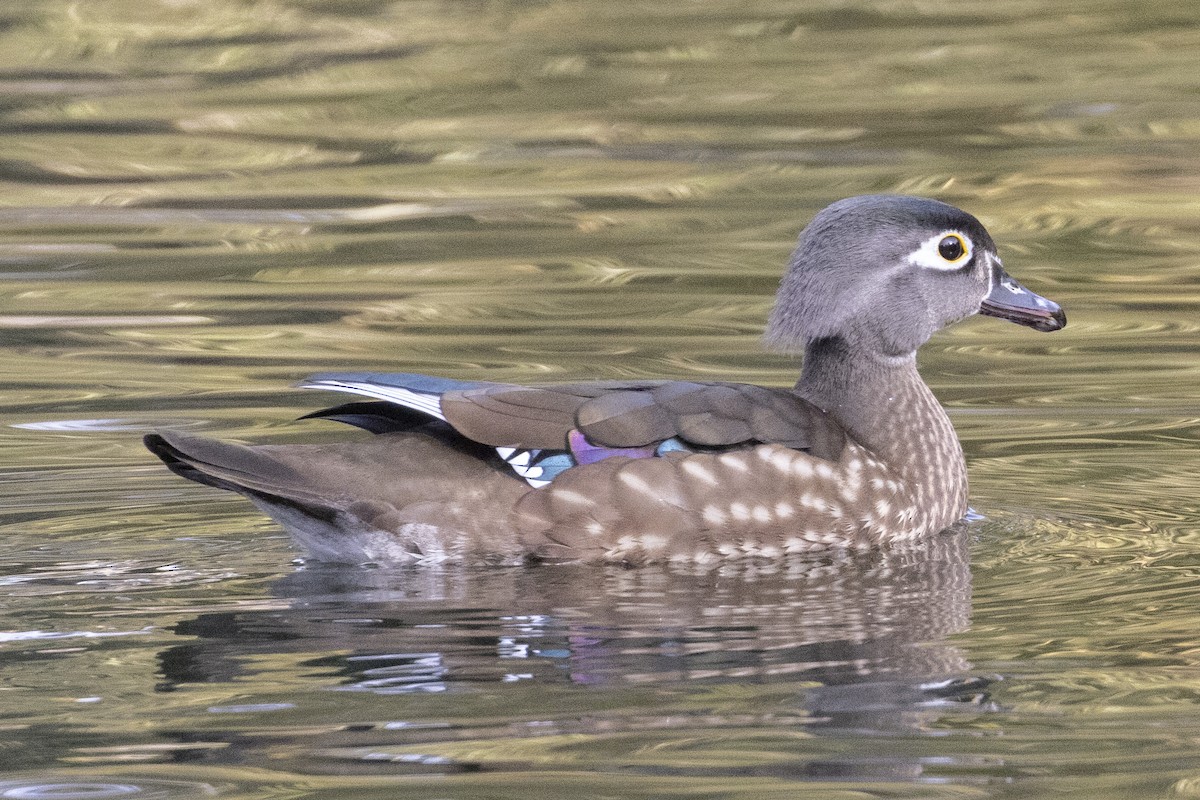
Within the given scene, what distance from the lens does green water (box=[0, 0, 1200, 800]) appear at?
16.5 feet

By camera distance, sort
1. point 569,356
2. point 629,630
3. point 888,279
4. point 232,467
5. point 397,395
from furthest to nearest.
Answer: point 569,356 → point 888,279 → point 397,395 → point 232,467 → point 629,630

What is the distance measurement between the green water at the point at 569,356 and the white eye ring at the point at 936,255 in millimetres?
859

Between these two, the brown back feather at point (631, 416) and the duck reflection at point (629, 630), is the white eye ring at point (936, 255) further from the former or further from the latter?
the duck reflection at point (629, 630)

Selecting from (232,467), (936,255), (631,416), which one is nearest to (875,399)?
(936,255)

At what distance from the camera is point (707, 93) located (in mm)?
16391

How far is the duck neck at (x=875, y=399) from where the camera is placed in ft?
24.6

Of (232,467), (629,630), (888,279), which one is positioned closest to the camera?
(629,630)

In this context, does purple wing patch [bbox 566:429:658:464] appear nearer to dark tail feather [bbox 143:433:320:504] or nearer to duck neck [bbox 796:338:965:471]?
dark tail feather [bbox 143:433:320:504]

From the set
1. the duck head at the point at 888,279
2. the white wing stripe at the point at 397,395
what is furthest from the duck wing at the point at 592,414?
the duck head at the point at 888,279

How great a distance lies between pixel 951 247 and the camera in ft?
25.1

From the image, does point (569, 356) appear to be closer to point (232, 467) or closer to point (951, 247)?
point (951, 247)

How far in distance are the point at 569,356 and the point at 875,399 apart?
8.89 ft

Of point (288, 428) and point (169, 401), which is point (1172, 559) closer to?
point (288, 428)

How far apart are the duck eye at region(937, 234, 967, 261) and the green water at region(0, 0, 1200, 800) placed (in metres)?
0.89
